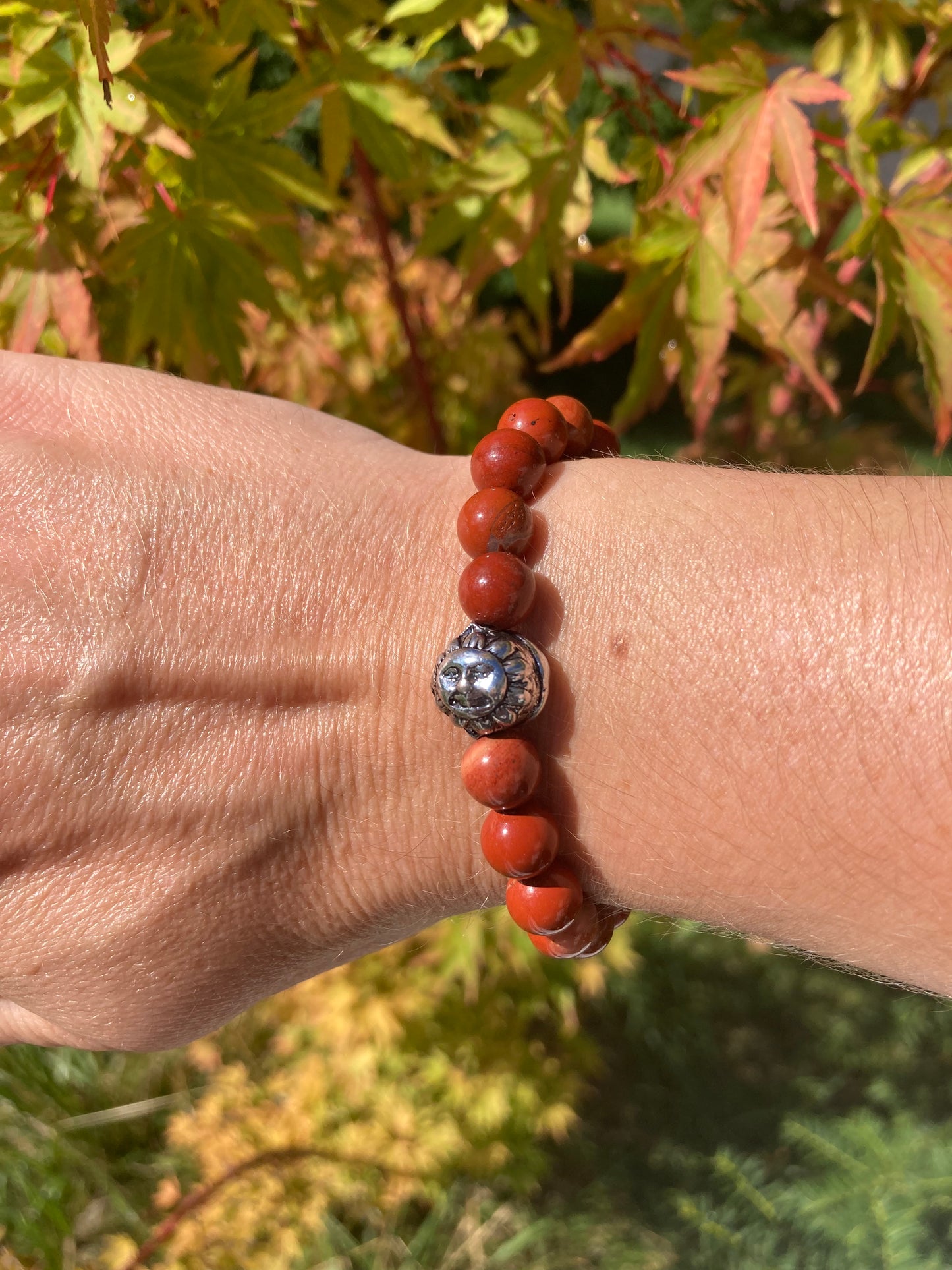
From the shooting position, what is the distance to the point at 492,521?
44.8 inches

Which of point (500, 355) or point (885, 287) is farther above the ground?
point (885, 287)

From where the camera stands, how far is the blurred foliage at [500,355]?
1467 millimetres

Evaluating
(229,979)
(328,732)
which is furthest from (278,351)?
(229,979)

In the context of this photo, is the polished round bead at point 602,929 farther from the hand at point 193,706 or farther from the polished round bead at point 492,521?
the polished round bead at point 492,521

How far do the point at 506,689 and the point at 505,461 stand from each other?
0.98 feet

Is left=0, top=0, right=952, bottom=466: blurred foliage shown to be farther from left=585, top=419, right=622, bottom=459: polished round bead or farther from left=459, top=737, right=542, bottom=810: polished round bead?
left=459, top=737, right=542, bottom=810: polished round bead

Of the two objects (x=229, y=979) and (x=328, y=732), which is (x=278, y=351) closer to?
(x=328, y=732)

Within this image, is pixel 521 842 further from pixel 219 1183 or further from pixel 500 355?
pixel 500 355

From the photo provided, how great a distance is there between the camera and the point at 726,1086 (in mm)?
3146

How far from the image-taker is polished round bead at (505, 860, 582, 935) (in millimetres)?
1144

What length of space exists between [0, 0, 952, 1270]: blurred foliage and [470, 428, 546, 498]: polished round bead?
1.90ft

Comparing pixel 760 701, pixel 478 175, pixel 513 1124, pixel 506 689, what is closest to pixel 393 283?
pixel 478 175

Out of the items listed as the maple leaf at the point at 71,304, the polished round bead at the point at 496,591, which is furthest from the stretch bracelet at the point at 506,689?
the maple leaf at the point at 71,304

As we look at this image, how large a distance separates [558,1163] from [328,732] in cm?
246
